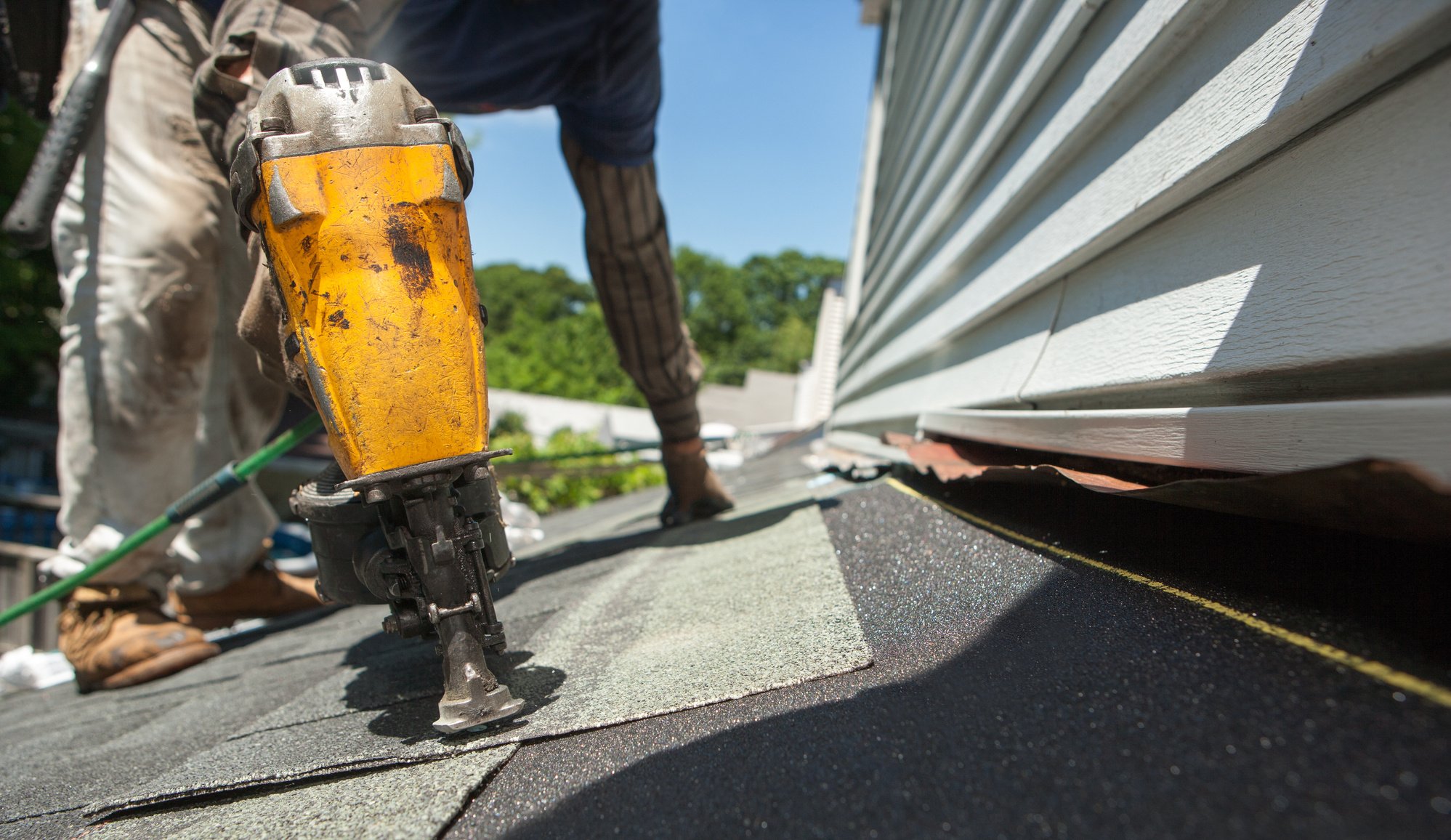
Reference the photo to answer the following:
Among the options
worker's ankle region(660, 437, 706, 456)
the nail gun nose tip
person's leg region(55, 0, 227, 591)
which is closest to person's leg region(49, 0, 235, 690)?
person's leg region(55, 0, 227, 591)

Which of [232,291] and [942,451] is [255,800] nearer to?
[942,451]

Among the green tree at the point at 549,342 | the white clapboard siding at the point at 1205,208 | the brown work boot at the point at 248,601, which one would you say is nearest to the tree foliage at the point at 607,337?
the green tree at the point at 549,342

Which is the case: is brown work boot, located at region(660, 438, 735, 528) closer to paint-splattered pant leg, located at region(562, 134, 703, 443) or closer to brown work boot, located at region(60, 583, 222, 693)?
paint-splattered pant leg, located at region(562, 134, 703, 443)

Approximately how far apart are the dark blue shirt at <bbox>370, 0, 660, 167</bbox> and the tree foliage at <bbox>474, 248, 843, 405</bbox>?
27.1 meters

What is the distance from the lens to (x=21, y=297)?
349 inches

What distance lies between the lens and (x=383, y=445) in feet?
2.57

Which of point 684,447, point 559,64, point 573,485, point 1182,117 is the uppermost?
point 559,64

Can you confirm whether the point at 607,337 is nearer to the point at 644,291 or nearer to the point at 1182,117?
the point at 644,291

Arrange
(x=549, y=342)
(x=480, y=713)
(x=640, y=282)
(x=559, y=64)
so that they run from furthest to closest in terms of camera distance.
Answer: (x=549, y=342) → (x=640, y=282) → (x=559, y=64) → (x=480, y=713)

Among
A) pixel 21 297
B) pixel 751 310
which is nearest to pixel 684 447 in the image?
pixel 21 297

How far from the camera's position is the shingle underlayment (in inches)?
30.6

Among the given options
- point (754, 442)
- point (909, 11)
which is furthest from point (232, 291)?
point (754, 442)

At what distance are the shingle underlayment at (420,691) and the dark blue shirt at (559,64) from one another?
3.86ft

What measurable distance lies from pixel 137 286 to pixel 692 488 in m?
1.54
